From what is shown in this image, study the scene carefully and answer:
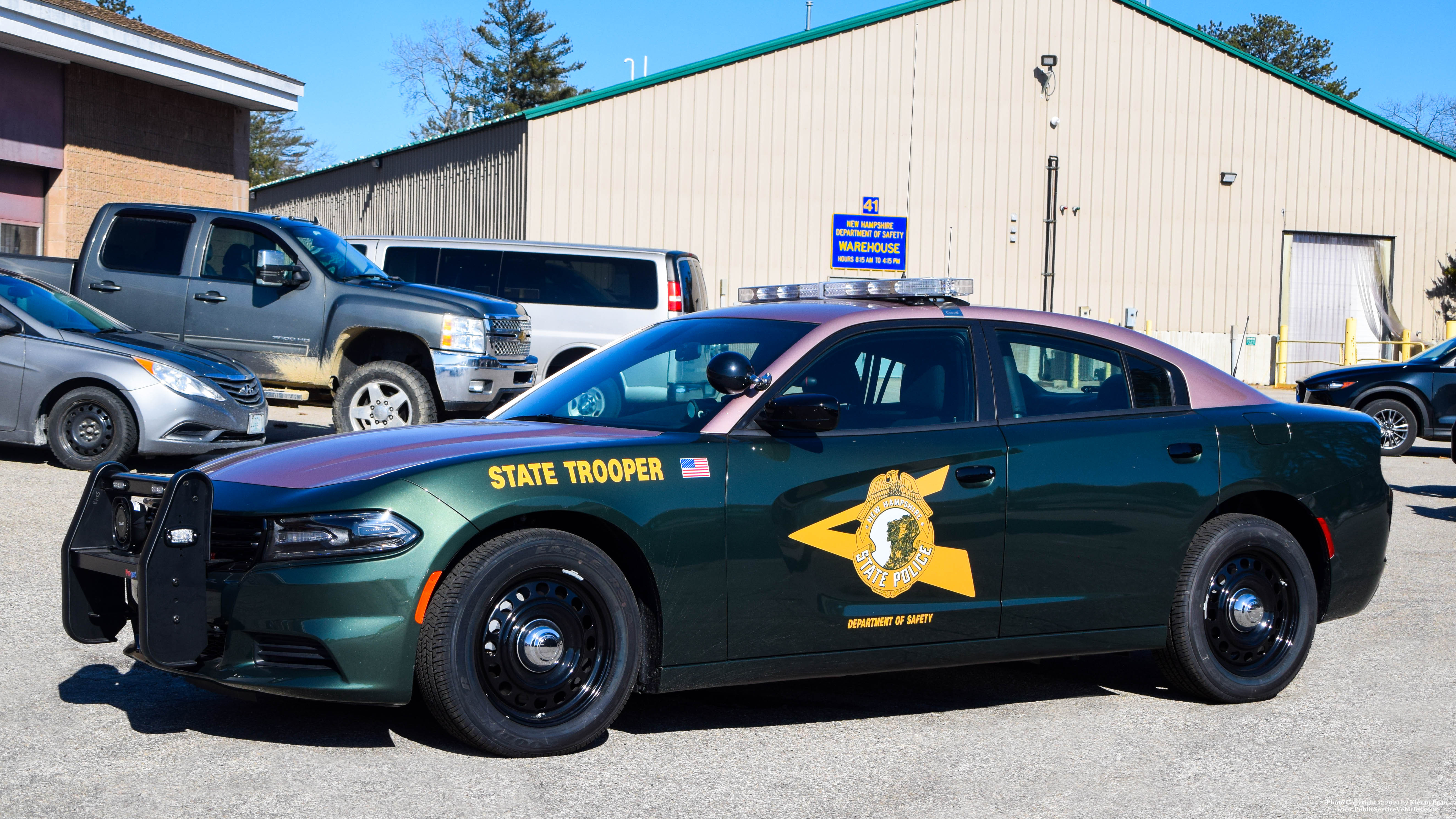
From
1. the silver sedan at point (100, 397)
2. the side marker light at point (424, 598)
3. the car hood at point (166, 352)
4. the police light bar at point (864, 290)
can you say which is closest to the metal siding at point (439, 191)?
the car hood at point (166, 352)

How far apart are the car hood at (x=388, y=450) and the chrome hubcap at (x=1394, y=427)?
15.2 meters

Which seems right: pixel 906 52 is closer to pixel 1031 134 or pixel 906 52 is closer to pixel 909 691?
pixel 1031 134

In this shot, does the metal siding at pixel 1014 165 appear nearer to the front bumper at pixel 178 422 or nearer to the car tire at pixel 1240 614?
the front bumper at pixel 178 422

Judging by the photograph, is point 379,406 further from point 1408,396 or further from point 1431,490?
point 1408,396

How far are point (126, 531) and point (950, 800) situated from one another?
276 centimetres

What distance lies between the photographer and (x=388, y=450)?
4.52m

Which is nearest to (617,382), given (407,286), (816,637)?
(816,637)

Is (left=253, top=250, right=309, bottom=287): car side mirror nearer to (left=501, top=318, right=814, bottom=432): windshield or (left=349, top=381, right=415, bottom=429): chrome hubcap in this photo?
(left=349, top=381, right=415, bottom=429): chrome hubcap

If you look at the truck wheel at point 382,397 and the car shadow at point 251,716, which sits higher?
the truck wheel at point 382,397

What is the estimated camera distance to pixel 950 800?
4164 millimetres

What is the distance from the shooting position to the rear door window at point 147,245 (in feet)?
41.2

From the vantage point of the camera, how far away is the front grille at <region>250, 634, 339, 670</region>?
408 cm

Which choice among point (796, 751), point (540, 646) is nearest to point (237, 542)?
point (540, 646)

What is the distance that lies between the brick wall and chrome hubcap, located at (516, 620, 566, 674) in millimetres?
14480
